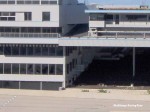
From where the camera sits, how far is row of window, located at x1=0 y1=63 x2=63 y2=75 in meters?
51.3

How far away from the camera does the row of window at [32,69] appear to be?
51281 mm

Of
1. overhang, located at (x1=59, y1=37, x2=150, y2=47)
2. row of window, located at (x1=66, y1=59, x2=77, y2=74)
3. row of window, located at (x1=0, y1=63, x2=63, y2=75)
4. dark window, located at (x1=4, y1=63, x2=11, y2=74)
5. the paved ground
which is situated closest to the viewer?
the paved ground

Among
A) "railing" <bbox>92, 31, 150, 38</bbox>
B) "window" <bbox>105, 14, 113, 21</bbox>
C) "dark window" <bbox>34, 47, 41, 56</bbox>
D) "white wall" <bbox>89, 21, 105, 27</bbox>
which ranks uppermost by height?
"window" <bbox>105, 14, 113, 21</bbox>

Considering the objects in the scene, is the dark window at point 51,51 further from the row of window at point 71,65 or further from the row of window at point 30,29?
the row of window at point 71,65

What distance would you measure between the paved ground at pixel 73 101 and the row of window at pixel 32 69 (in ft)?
6.32

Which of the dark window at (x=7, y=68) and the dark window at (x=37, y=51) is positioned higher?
the dark window at (x=37, y=51)

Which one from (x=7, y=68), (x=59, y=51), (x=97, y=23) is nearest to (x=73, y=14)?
(x=97, y=23)

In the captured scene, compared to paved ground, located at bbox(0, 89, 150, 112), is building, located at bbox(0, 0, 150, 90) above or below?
above

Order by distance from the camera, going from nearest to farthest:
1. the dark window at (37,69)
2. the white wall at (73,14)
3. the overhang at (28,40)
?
the overhang at (28,40)
the dark window at (37,69)
the white wall at (73,14)

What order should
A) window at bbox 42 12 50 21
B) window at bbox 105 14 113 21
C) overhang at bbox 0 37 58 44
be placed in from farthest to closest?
1. window at bbox 105 14 113 21
2. window at bbox 42 12 50 21
3. overhang at bbox 0 37 58 44

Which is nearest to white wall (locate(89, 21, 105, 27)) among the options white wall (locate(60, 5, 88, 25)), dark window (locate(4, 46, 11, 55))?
white wall (locate(60, 5, 88, 25))

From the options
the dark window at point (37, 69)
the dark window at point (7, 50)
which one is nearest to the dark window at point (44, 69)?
the dark window at point (37, 69)

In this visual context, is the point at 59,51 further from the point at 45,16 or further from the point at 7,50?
the point at 7,50

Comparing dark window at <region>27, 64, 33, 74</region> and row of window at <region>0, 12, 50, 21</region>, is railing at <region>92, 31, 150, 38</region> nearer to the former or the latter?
row of window at <region>0, 12, 50, 21</region>
